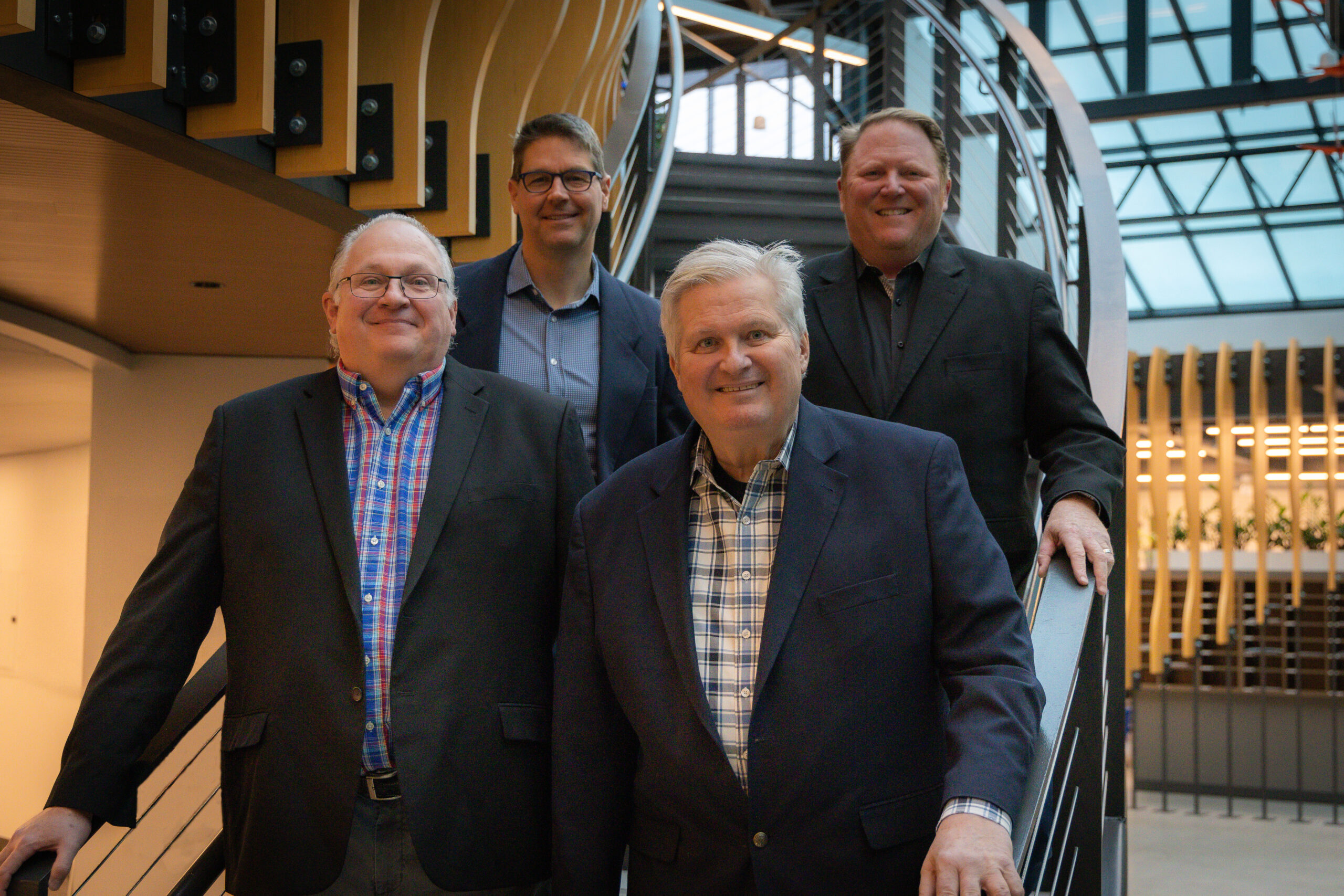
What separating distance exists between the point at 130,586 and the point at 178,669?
10.1 feet

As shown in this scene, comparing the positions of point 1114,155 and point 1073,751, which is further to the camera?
point 1114,155

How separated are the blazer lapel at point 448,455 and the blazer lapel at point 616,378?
376 millimetres

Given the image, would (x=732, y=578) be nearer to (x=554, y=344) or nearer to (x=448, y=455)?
(x=448, y=455)

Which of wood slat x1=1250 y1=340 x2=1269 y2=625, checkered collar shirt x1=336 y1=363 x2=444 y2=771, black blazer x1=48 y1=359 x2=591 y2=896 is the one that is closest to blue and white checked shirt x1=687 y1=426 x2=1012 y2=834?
black blazer x1=48 y1=359 x2=591 y2=896

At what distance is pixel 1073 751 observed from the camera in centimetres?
212

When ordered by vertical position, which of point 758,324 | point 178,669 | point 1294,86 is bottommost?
point 178,669

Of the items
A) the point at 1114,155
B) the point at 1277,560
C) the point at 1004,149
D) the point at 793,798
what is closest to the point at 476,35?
the point at 1004,149

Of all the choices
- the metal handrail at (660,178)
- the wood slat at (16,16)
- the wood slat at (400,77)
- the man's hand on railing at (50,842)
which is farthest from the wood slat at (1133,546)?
the man's hand on railing at (50,842)

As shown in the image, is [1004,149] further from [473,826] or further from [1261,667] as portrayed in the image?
[1261,667]

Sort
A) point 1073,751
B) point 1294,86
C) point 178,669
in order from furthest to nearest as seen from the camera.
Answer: point 1294,86 → point 1073,751 → point 178,669

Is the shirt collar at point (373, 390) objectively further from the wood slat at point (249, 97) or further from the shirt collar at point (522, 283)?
the wood slat at point (249, 97)

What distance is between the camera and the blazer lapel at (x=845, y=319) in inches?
87.3

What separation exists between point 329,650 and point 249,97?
138 centimetres

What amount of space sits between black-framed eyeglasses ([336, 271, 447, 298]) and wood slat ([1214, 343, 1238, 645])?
29.1 ft
